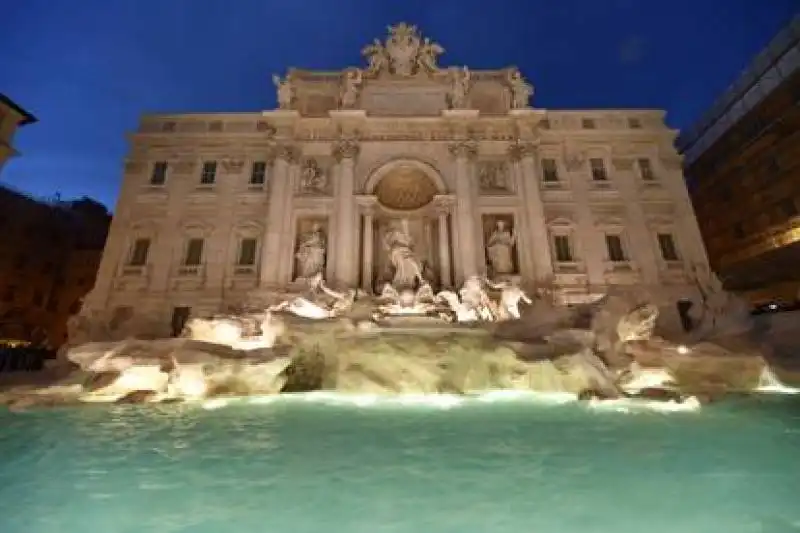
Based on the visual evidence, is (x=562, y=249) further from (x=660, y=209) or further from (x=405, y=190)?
(x=405, y=190)

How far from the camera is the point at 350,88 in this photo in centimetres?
2252

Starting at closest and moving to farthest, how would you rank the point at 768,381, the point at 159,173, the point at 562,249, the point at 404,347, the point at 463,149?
the point at 404,347
the point at 768,381
the point at 562,249
the point at 463,149
the point at 159,173

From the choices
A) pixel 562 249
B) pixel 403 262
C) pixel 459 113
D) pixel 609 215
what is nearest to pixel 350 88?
pixel 459 113

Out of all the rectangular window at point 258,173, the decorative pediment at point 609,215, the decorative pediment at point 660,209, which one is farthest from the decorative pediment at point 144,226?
the decorative pediment at point 660,209

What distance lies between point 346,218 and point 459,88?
9.83 metres

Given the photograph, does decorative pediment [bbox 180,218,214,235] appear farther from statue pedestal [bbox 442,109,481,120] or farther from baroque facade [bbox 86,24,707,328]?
statue pedestal [bbox 442,109,481,120]

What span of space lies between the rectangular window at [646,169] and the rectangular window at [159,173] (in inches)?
1013

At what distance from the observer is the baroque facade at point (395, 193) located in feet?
64.4

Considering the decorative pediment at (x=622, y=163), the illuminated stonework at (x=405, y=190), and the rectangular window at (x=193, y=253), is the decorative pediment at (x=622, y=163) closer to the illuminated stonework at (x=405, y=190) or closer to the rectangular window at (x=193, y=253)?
the illuminated stonework at (x=405, y=190)

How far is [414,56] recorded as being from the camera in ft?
77.8

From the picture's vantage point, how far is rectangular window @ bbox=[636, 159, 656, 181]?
22.5m

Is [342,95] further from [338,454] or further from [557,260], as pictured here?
[338,454]

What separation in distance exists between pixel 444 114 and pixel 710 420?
18.4 metres

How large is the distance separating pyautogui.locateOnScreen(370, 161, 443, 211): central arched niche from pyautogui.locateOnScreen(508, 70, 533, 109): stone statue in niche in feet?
20.7
